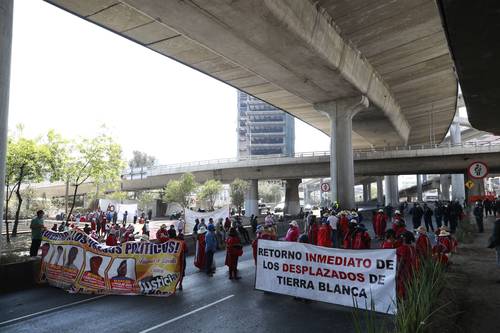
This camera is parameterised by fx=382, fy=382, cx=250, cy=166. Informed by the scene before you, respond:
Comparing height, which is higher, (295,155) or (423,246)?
(295,155)

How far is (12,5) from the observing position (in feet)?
33.4

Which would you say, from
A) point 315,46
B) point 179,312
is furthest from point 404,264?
point 315,46

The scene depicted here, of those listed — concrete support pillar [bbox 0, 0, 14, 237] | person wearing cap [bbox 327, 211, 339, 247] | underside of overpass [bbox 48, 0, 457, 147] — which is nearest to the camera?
concrete support pillar [bbox 0, 0, 14, 237]

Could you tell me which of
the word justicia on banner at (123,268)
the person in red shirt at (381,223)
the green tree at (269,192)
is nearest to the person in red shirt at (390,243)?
the word justicia on banner at (123,268)

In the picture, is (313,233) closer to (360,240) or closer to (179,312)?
(360,240)

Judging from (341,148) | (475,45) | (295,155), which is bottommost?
(475,45)

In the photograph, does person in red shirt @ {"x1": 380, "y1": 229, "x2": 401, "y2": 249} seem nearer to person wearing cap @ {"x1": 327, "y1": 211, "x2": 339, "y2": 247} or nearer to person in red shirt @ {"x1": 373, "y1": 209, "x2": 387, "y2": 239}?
person wearing cap @ {"x1": 327, "y1": 211, "x2": 339, "y2": 247}

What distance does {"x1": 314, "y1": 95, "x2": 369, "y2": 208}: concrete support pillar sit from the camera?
27703mm

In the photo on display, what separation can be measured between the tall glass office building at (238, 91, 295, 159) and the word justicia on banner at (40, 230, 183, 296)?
136 meters

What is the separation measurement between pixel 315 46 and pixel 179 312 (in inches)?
516

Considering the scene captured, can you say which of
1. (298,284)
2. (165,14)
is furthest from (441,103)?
(298,284)

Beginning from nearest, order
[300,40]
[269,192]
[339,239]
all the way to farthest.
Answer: [339,239], [300,40], [269,192]

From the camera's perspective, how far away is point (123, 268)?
Result: 396 inches

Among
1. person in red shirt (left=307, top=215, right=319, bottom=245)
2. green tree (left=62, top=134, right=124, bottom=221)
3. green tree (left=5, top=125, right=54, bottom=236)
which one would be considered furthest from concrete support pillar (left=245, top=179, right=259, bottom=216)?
person in red shirt (left=307, top=215, right=319, bottom=245)
